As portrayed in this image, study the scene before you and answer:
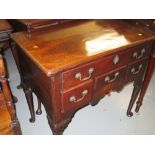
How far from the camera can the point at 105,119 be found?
1.85 metres

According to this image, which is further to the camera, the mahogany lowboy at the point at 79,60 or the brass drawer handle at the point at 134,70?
the brass drawer handle at the point at 134,70

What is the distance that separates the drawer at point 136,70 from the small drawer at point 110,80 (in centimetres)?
6

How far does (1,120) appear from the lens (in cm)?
128

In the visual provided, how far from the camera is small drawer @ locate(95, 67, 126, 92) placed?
122 centimetres

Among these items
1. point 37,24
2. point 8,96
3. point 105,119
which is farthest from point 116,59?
point 105,119

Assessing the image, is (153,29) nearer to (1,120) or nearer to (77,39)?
(77,39)

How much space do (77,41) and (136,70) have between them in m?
0.51

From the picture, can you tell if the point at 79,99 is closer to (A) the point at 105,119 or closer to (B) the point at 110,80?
(B) the point at 110,80

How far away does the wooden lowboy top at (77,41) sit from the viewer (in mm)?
1000

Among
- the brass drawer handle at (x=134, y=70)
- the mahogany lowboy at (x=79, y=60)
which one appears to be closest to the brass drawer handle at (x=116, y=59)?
the mahogany lowboy at (x=79, y=60)

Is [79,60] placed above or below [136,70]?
above

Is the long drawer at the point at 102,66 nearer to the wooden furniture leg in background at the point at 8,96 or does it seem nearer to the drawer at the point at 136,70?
the drawer at the point at 136,70

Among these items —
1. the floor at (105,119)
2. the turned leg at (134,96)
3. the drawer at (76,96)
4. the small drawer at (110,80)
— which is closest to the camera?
the drawer at (76,96)
